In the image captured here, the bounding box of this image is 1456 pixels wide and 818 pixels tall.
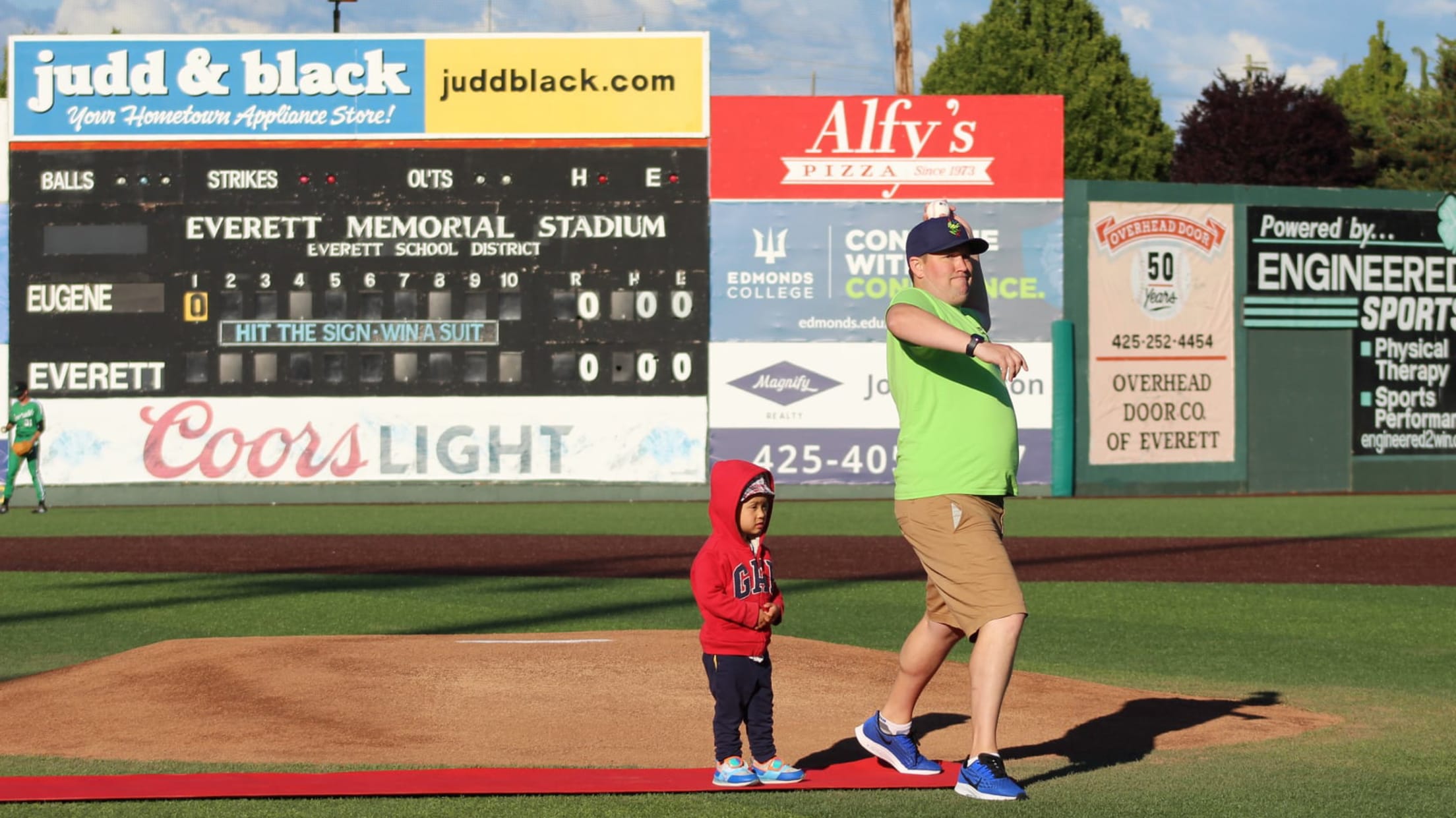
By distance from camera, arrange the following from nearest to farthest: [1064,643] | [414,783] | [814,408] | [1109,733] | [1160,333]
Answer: [414,783], [1109,733], [1064,643], [814,408], [1160,333]

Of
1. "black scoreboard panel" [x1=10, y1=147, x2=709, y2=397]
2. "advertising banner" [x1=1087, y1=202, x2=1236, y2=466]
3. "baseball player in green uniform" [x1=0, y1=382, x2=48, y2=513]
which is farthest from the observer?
"advertising banner" [x1=1087, y1=202, x2=1236, y2=466]

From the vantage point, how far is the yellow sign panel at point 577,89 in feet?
85.3

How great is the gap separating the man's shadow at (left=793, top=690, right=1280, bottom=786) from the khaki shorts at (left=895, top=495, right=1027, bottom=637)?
2.37ft

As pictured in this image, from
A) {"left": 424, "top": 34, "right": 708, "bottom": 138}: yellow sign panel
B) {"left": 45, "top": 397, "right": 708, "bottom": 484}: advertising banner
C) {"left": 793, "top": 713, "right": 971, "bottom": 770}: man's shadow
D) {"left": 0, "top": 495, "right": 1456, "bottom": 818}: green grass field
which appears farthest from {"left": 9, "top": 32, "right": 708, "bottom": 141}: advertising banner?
{"left": 793, "top": 713, "right": 971, "bottom": 770}: man's shadow

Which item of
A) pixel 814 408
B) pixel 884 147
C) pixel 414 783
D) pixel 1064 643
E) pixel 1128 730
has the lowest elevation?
pixel 1064 643

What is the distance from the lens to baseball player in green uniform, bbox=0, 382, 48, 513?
2442 centimetres

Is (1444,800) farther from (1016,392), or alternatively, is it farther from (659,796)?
(1016,392)

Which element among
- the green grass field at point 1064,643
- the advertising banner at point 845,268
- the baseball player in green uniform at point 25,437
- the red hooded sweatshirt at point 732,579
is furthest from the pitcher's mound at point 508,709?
the advertising banner at point 845,268

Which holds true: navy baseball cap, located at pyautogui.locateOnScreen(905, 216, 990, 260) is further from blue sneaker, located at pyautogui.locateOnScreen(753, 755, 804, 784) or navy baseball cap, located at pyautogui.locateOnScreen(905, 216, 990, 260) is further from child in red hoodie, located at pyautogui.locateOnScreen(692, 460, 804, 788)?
blue sneaker, located at pyautogui.locateOnScreen(753, 755, 804, 784)

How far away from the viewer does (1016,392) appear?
26781mm

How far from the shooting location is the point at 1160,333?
28.1m

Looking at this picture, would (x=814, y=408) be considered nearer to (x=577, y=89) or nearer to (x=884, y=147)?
(x=884, y=147)

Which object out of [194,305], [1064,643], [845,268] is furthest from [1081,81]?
[1064,643]

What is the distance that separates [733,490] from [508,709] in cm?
231
